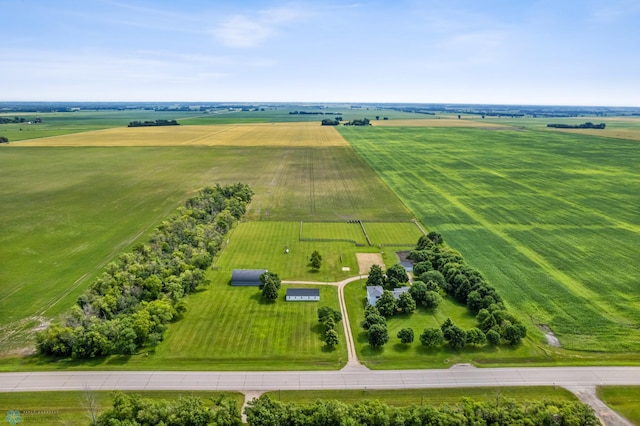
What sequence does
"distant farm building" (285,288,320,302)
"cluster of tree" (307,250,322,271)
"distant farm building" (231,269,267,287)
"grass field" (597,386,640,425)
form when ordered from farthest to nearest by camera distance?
1. "cluster of tree" (307,250,322,271)
2. "distant farm building" (231,269,267,287)
3. "distant farm building" (285,288,320,302)
4. "grass field" (597,386,640,425)

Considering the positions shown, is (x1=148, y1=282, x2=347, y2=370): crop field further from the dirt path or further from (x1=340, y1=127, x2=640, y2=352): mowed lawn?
(x1=340, y1=127, x2=640, y2=352): mowed lawn

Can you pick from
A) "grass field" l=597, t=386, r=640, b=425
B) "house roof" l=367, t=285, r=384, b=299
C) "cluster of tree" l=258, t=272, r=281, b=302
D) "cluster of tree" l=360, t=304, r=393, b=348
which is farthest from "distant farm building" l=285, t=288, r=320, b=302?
"grass field" l=597, t=386, r=640, b=425

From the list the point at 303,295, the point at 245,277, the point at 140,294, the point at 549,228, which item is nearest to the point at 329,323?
the point at 303,295

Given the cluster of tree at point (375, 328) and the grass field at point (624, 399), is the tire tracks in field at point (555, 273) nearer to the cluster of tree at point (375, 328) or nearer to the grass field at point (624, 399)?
the grass field at point (624, 399)

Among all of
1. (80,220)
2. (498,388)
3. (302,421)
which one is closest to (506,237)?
(498,388)

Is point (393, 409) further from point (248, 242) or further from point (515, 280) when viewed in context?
point (248, 242)

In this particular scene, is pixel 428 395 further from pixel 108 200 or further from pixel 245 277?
pixel 108 200
